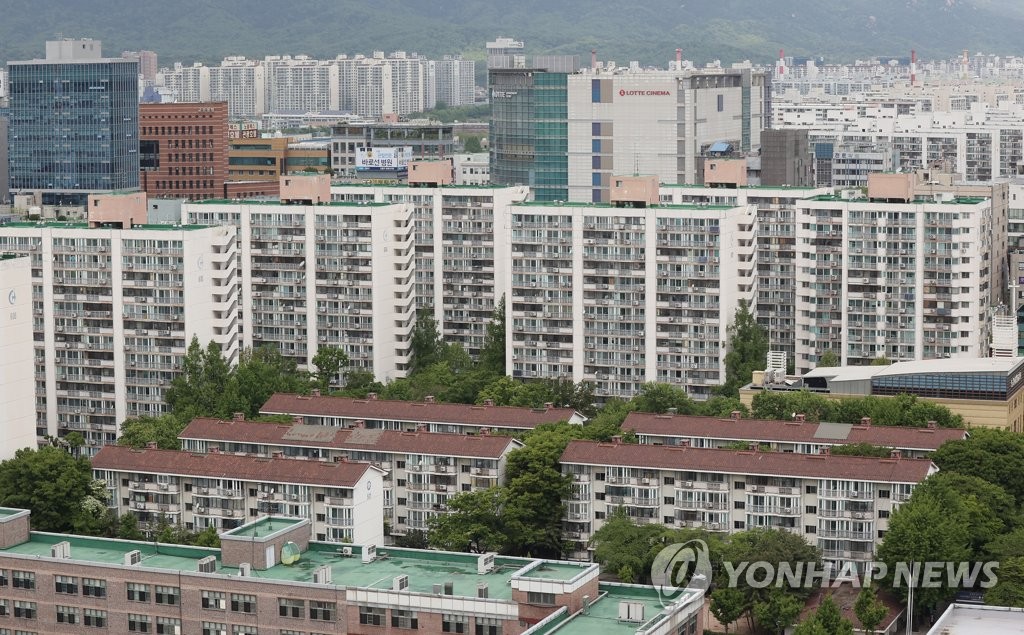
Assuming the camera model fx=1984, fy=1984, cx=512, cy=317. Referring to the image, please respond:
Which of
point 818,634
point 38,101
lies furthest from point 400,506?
point 38,101

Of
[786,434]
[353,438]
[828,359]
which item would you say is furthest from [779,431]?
[828,359]

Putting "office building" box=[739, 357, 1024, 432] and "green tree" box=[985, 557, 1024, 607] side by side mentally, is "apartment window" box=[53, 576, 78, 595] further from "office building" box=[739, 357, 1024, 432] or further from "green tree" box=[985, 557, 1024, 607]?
"office building" box=[739, 357, 1024, 432]

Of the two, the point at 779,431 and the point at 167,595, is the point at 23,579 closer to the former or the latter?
the point at 167,595

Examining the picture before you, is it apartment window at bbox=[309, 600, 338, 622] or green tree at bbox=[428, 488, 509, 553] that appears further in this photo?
green tree at bbox=[428, 488, 509, 553]

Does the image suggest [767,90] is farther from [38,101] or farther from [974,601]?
[974,601]

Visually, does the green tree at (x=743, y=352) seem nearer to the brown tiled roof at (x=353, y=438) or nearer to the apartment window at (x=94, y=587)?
the brown tiled roof at (x=353, y=438)

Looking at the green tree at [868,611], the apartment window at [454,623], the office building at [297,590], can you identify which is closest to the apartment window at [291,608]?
the office building at [297,590]

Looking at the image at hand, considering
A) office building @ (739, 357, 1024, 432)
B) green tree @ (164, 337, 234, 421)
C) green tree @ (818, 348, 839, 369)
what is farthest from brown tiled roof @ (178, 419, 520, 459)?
green tree @ (818, 348, 839, 369)
